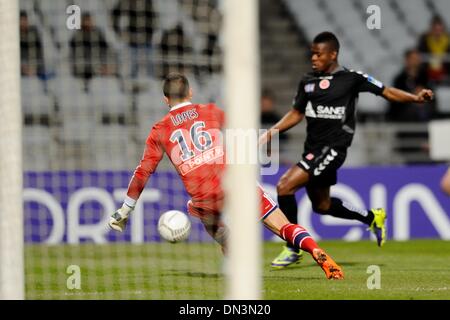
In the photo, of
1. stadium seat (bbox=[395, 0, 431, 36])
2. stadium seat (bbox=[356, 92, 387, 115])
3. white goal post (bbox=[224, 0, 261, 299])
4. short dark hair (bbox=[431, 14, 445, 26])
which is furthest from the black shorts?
stadium seat (bbox=[395, 0, 431, 36])

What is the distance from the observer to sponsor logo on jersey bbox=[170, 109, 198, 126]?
28.1 feet

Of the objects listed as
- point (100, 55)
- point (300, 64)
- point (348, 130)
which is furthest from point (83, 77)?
point (300, 64)

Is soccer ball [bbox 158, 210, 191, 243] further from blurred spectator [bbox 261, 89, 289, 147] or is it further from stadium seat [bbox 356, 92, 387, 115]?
stadium seat [bbox 356, 92, 387, 115]

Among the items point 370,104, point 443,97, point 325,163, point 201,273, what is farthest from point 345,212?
point 443,97

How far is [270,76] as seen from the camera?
56.4 ft

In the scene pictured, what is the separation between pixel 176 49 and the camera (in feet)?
45.2

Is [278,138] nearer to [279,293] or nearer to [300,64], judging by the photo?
[300,64]

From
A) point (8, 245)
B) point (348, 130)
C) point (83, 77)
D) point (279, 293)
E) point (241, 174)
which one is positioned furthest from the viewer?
point (83, 77)

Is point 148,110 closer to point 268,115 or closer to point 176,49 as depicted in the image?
point 176,49

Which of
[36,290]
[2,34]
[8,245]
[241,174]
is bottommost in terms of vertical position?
[36,290]

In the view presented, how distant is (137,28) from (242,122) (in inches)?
348

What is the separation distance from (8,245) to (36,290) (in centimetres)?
188

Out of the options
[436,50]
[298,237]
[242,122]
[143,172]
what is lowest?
[298,237]

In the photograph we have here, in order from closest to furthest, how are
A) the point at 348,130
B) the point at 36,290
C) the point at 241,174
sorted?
1. the point at 241,174
2. the point at 36,290
3. the point at 348,130
